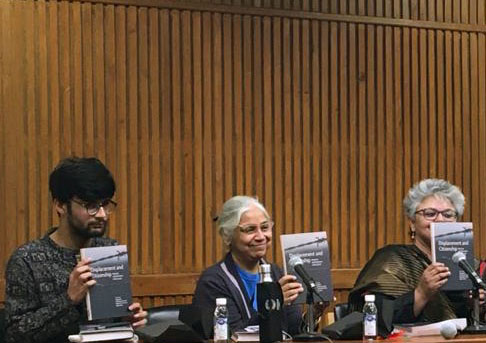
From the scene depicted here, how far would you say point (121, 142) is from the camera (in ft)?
21.4

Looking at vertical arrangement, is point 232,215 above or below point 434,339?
above

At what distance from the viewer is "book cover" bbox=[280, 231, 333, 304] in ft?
13.9

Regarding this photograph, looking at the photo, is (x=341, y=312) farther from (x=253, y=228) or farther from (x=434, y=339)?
(x=434, y=339)

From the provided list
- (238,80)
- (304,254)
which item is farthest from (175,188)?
(304,254)

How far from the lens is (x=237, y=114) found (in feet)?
22.6

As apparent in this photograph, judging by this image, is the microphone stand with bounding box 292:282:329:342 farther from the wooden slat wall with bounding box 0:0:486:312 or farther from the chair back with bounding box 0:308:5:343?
the wooden slat wall with bounding box 0:0:486:312

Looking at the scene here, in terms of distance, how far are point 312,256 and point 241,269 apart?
0.61 metres

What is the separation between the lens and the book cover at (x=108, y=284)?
382 cm

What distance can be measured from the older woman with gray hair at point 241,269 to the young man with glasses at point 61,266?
0.65m

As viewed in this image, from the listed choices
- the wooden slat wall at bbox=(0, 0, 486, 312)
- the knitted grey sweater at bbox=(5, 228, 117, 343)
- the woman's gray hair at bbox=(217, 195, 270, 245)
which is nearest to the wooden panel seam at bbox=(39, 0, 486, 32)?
the wooden slat wall at bbox=(0, 0, 486, 312)

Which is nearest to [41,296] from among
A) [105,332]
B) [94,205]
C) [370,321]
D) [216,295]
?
[105,332]

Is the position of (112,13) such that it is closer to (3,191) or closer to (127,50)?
(127,50)

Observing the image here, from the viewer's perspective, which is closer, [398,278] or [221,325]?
[221,325]

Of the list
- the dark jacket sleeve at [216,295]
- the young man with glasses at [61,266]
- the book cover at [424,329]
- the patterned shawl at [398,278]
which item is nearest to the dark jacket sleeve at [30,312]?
the young man with glasses at [61,266]
